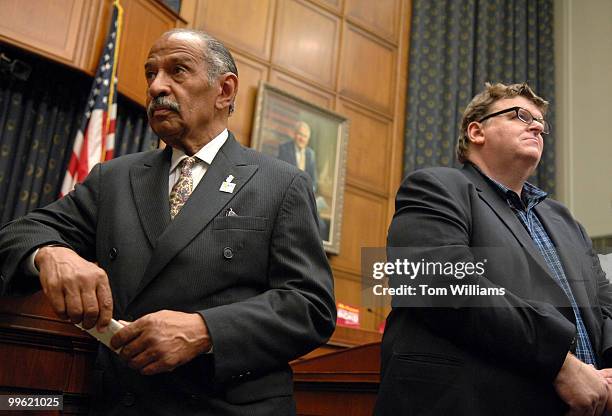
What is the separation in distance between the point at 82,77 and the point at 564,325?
5.03m

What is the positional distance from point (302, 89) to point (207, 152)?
5.86 meters

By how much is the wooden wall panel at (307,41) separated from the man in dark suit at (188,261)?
5.72 m

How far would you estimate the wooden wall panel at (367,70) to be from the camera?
26.5 feet

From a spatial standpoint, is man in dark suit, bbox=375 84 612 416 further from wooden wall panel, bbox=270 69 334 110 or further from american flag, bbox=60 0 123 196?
wooden wall panel, bbox=270 69 334 110

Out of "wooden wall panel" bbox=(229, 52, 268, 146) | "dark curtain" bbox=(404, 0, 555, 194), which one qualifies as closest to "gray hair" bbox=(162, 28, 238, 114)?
"wooden wall panel" bbox=(229, 52, 268, 146)

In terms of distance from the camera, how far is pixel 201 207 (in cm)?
167

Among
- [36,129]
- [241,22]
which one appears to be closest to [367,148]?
[241,22]

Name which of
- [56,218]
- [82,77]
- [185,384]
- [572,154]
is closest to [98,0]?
[82,77]

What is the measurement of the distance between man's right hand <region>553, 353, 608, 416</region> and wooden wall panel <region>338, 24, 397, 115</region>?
647 cm

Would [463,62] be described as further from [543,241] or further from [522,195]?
[543,241]

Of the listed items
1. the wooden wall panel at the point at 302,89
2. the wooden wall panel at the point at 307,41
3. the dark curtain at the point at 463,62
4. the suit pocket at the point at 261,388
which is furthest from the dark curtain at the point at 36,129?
the suit pocket at the point at 261,388

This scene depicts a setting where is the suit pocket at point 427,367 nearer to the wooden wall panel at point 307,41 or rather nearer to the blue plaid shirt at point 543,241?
the blue plaid shirt at point 543,241

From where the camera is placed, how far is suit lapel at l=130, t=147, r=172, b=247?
1.67 metres

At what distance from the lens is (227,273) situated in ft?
5.27
